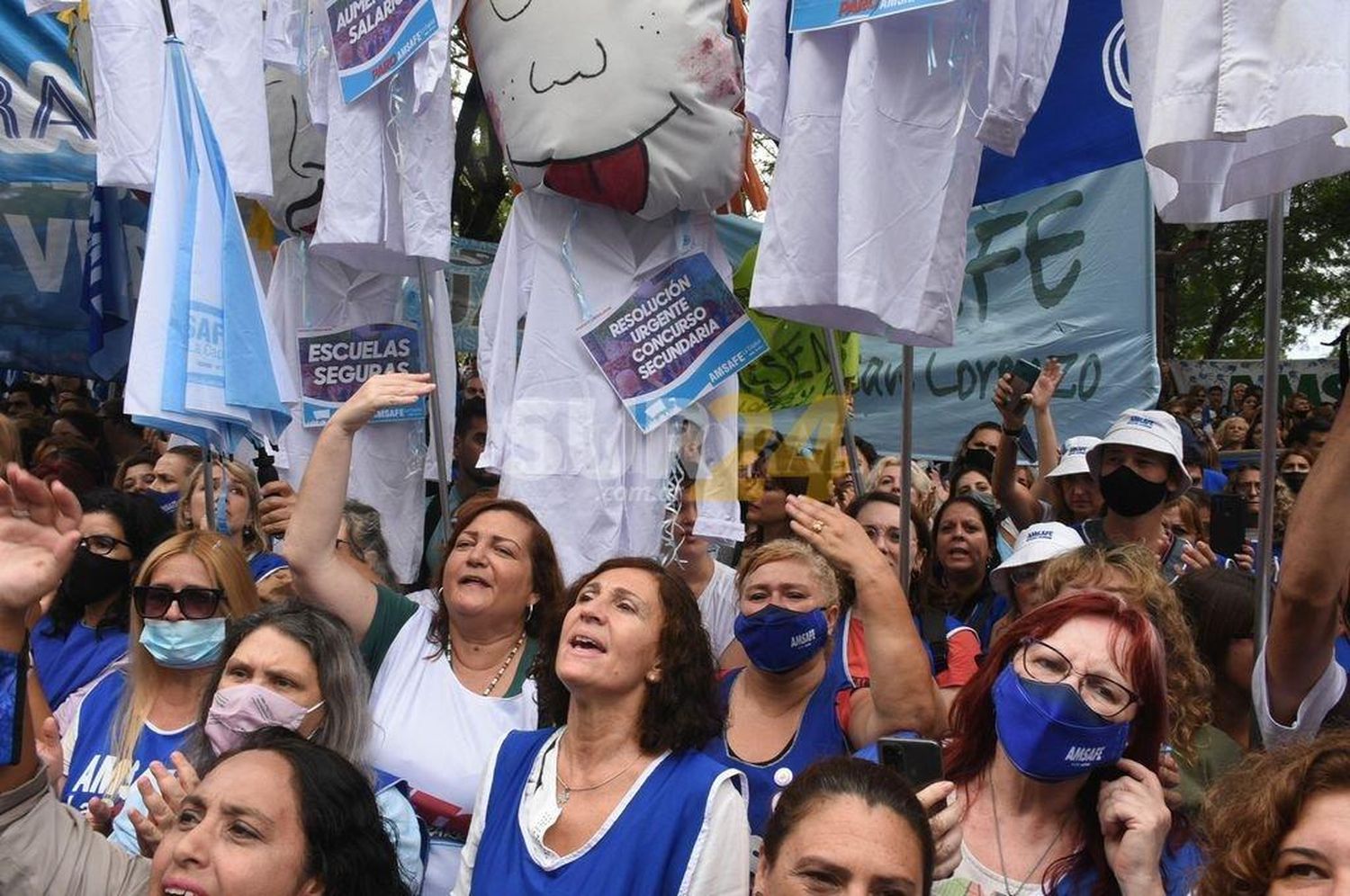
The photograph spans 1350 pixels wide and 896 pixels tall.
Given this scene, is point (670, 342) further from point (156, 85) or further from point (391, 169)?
point (156, 85)

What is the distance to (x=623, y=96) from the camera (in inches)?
164

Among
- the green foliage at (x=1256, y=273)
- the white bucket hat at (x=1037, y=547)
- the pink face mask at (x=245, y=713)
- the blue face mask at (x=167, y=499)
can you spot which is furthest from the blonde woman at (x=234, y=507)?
the green foliage at (x=1256, y=273)

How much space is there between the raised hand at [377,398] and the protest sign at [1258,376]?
13.6 metres

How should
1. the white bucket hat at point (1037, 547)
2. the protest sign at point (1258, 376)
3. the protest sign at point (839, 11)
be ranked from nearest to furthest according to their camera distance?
the protest sign at point (839, 11)
the white bucket hat at point (1037, 547)
the protest sign at point (1258, 376)

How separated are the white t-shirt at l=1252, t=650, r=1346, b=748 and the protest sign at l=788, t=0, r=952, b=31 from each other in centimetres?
155

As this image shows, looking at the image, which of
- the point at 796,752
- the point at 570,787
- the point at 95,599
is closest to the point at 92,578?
the point at 95,599

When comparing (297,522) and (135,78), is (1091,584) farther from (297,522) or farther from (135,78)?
(135,78)

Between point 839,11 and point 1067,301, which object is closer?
point 839,11

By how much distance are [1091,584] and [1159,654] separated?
0.66 metres

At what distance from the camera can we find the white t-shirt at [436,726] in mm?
3178

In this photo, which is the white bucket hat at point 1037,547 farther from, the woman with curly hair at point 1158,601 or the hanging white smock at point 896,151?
the hanging white smock at point 896,151

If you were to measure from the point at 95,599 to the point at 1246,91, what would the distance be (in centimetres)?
319

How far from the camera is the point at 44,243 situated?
23.9 ft

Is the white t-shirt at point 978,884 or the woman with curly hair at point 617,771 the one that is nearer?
the white t-shirt at point 978,884
